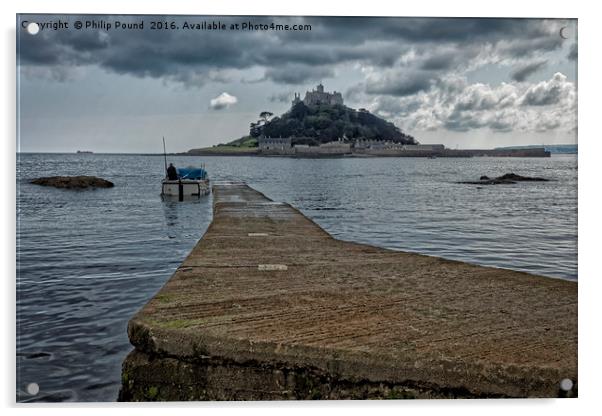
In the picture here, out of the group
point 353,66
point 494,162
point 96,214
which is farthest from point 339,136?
point 96,214

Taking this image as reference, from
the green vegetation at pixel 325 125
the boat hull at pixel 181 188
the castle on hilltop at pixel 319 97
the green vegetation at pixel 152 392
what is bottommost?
the green vegetation at pixel 152 392

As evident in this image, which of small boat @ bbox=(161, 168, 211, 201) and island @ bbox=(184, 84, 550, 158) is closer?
island @ bbox=(184, 84, 550, 158)

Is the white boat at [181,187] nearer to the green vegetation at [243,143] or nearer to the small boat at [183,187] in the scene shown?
the small boat at [183,187]

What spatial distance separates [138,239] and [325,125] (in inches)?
247

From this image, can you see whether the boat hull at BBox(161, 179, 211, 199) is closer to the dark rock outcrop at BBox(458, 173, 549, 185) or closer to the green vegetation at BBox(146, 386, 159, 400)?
the dark rock outcrop at BBox(458, 173, 549, 185)

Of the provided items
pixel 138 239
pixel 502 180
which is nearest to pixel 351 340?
pixel 502 180

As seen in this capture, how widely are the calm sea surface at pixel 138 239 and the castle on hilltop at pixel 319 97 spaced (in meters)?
2.13

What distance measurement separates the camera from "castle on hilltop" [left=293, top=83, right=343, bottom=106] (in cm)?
704

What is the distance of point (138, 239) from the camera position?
41.4ft

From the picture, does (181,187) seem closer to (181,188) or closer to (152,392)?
(181,188)

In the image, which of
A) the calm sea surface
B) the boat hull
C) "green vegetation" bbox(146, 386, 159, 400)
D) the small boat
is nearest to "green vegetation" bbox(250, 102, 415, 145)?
the calm sea surface

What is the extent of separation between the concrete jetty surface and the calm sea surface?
36.8 inches

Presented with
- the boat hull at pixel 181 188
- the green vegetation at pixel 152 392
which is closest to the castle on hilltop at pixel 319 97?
the green vegetation at pixel 152 392

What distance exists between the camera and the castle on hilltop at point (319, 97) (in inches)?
277
